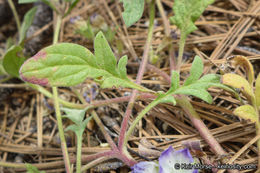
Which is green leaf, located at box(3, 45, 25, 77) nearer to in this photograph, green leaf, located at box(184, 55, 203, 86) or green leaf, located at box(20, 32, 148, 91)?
green leaf, located at box(20, 32, 148, 91)

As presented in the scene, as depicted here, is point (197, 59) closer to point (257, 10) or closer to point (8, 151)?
point (257, 10)

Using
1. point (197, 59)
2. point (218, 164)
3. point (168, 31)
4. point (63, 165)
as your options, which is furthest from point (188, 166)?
point (168, 31)

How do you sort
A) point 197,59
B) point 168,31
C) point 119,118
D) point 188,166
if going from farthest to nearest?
1. point 168,31
2. point 119,118
3. point 197,59
4. point 188,166

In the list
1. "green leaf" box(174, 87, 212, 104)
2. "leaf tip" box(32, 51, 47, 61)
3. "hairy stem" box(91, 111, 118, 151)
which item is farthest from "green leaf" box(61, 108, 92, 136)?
"green leaf" box(174, 87, 212, 104)

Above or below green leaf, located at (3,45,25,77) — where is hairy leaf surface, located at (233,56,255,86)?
below

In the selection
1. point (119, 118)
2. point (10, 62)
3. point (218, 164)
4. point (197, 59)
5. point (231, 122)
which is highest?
point (10, 62)

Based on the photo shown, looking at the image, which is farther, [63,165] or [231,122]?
[63,165]

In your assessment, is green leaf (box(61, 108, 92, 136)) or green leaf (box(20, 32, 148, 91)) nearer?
green leaf (box(20, 32, 148, 91))
